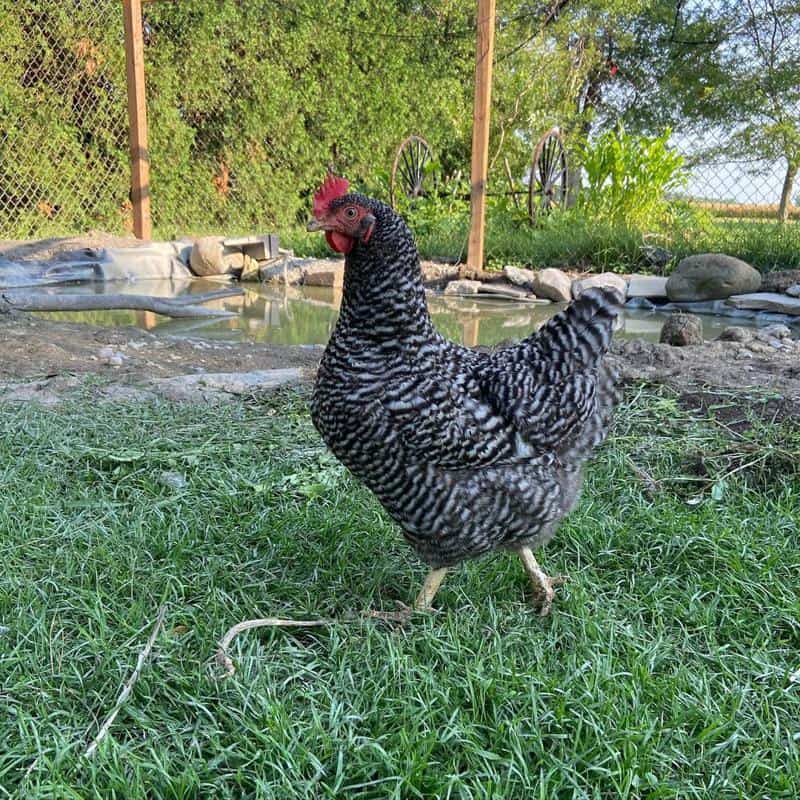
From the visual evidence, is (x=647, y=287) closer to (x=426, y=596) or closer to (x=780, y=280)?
(x=780, y=280)

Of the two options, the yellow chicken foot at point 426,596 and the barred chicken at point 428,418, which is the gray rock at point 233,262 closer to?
the barred chicken at point 428,418

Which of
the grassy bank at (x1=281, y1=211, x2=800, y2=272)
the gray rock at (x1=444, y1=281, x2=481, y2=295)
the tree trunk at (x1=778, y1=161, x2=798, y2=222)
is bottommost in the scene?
the gray rock at (x1=444, y1=281, x2=481, y2=295)

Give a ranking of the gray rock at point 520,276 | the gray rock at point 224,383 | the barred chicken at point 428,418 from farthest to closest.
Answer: the gray rock at point 520,276, the gray rock at point 224,383, the barred chicken at point 428,418

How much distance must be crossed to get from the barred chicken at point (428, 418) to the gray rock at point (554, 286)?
247 inches

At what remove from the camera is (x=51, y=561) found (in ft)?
7.70

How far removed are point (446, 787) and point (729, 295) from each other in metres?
7.40

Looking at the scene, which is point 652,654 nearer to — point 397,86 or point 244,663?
point 244,663

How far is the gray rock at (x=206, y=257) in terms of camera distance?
9680 mm

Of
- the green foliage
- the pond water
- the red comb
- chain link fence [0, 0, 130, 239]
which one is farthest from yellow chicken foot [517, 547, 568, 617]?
chain link fence [0, 0, 130, 239]

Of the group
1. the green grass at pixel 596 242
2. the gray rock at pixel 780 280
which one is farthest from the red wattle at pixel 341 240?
the green grass at pixel 596 242

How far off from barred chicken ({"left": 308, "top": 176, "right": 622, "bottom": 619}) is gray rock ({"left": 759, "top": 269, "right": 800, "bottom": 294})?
6.58m

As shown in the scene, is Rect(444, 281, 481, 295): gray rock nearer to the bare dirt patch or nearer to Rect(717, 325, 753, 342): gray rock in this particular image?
the bare dirt patch

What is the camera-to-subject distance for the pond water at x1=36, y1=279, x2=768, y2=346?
254 inches

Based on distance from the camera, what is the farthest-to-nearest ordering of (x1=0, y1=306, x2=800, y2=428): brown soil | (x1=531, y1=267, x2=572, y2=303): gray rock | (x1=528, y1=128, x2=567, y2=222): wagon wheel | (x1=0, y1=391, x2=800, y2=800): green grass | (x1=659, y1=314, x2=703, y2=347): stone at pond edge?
(x1=528, y1=128, x2=567, y2=222): wagon wheel
(x1=531, y1=267, x2=572, y2=303): gray rock
(x1=659, y1=314, x2=703, y2=347): stone at pond edge
(x1=0, y1=306, x2=800, y2=428): brown soil
(x1=0, y1=391, x2=800, y2=800): green grass
